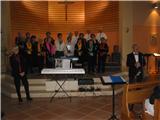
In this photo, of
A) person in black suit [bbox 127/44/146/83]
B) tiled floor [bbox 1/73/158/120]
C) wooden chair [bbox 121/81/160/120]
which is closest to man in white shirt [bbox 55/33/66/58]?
tiled floor [bbox 1/73/158/120]

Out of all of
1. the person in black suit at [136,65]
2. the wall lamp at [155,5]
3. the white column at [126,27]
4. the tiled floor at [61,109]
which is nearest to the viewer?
the tiled floor at [61,109]

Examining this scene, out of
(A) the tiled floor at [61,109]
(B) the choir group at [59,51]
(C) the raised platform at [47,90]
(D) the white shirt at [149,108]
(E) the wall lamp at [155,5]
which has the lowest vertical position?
(A) the tiled floor at [61,109]

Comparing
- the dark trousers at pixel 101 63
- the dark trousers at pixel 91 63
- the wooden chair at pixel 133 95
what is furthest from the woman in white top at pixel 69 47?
the wooden chair at pixel 133 95

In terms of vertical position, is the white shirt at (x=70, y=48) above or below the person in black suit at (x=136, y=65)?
above

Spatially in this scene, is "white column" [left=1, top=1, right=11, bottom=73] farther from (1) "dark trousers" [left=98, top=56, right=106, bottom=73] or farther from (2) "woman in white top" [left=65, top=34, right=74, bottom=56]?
(1) "dark trousers" [left=98, top=56, right=106, bottom=73]

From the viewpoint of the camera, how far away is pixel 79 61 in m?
9.54

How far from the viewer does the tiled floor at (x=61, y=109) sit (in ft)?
19.1

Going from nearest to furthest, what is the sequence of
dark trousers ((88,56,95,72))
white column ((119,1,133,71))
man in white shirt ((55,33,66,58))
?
dark trousers ((88,56,95,72))
man in white shirt ((55,33,66,58))
white column ((119,1,133,71))

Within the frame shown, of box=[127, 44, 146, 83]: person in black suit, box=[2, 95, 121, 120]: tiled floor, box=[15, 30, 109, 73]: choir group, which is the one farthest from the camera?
box=[15, 30, 109, 73]: choir group

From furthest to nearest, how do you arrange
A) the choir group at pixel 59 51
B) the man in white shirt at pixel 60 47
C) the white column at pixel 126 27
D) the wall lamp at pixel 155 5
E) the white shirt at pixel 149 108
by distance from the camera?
1. the wall lamp at pixel 155 5
2. the white column at pixel 126 27
3. the man in white shirt at pixel 60 47
4. the choir group at pixel 59 51
5. the white shirt at pixel 149 108

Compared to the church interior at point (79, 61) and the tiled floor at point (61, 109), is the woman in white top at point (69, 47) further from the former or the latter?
the tiled floor at point (61, 109)

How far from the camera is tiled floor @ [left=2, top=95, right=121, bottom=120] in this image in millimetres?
5820

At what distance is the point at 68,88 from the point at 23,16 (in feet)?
16.5

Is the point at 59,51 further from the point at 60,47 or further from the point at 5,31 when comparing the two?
the point at 5,31
